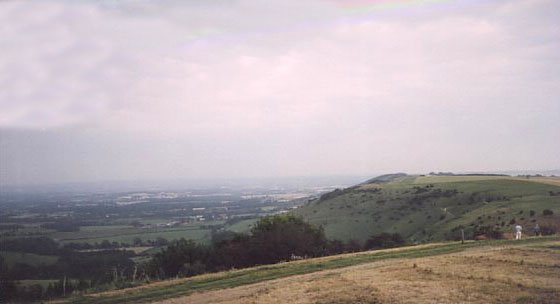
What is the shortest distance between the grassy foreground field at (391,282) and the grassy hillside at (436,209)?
20689mm

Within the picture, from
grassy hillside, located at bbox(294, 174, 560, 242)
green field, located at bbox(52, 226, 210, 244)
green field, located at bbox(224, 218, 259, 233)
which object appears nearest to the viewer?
grassy hillside, located at bbox(294, 174, 560, 242)

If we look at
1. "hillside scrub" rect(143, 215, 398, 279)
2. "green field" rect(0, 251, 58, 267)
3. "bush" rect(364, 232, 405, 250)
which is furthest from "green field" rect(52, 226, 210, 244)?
"hillside scrub" rect(143, 215, 398, 279)

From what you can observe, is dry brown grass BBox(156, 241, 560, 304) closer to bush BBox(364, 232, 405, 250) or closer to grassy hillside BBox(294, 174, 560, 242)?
bush BBox(364, 232, 405, 250)

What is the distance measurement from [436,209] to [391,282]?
5606cm

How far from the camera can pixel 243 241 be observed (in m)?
39.7

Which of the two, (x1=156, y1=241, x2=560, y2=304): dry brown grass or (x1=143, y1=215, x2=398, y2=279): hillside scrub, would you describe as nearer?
(x1=156, y1=241, x2=560, y2=304): dry brown grass

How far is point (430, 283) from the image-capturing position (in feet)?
52.2

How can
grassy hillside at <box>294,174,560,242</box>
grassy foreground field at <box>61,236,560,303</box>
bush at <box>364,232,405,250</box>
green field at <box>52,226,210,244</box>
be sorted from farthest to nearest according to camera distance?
1. green field at <box>52,226,210,244</box>
2. grassy hillside at <box>294,174,560,242</box>
3. bush at <box>364,232,405,250</box>
4. grassy foreground field at <box>61,236,560,303</box>

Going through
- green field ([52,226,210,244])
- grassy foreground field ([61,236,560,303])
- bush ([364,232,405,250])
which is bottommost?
green field ([52,226,210,244])

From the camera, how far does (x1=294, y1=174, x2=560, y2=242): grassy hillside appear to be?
48.5 meters

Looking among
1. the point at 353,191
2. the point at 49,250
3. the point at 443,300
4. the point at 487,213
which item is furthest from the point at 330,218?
the point at 443,300

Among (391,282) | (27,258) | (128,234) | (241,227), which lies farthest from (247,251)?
(128,234)

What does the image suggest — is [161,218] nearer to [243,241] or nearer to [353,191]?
[353,191]

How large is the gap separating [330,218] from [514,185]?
29.5 meters
